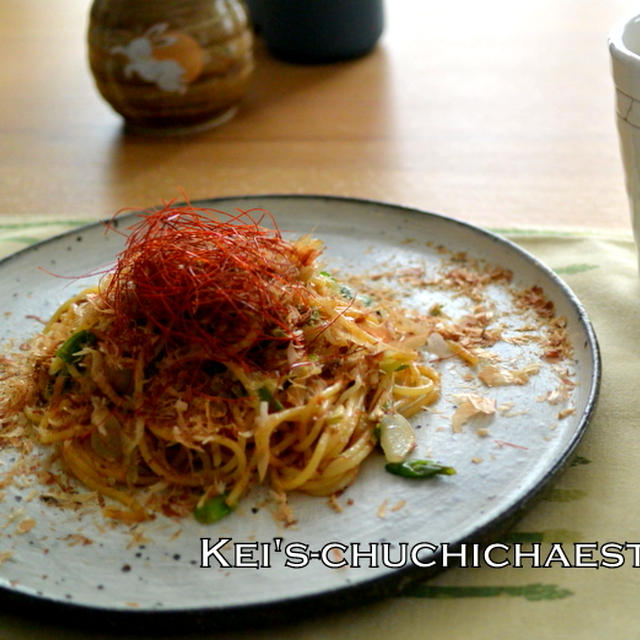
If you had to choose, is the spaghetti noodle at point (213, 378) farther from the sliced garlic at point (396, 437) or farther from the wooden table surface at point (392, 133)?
the wooden table surface at point (392, 133)

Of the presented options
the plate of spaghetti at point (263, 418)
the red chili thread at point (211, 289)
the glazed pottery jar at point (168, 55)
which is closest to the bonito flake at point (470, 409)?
the plate of spaghetti at point (263, 418)

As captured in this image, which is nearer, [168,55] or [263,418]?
[263,418]

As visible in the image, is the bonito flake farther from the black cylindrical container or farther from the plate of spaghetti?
the black cylindrical container

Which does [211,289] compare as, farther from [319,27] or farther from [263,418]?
[319,27]

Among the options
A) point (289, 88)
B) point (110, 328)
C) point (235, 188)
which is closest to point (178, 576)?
point (110, 328)

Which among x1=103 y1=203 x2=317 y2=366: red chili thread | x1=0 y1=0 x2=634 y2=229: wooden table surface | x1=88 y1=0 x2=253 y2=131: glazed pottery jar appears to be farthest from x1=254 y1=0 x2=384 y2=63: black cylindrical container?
x1=103 y1=203 x2=317 y2=366: red chili thread

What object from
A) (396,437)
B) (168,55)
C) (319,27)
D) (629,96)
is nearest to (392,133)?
(319,27)

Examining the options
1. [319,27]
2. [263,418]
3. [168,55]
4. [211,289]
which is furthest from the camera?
Result: [319,27]
